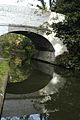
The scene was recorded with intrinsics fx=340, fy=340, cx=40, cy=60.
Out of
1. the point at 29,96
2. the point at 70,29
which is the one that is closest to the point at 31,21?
the point at 70,29

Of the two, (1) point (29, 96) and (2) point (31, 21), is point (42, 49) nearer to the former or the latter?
(2) point (31, 21)

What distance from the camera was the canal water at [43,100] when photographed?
1076 centimetres

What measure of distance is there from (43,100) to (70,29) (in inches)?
477

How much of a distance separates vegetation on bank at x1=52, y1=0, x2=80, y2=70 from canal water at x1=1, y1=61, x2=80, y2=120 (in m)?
4.38

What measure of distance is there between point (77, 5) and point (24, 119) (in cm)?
1508

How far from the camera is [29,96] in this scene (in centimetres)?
1435

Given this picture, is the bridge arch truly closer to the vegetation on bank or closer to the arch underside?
the arch underside

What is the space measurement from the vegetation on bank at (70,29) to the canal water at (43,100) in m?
4.38

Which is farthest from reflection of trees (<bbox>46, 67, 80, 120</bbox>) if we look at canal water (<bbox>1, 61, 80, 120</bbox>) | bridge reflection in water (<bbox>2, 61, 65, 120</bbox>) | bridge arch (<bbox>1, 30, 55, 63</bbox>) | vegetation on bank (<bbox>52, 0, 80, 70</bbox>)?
bridge arch (<bbox>1, 30, 55, 63</bbox>)

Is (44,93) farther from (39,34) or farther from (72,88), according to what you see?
(39,34)

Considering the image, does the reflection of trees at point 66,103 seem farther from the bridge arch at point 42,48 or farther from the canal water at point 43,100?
the bridge arch at point 42,48

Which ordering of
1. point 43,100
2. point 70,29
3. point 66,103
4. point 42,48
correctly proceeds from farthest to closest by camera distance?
point 42,48, point 70,29, point 43,100, point 66,103

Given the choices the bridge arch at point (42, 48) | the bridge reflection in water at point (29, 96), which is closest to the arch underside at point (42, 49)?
the bridge arch at point (42, 48)

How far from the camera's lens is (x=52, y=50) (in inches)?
1155
